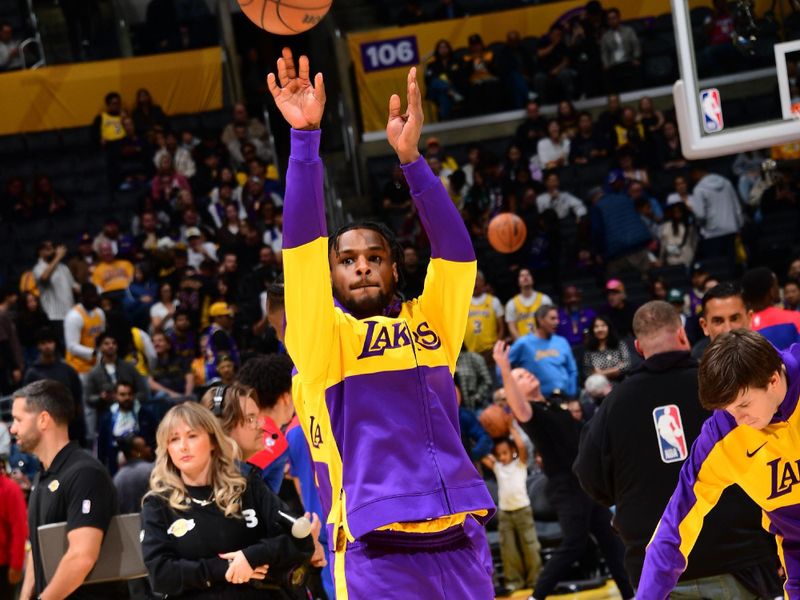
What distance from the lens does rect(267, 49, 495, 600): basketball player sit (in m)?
3.68

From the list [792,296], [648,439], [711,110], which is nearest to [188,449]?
[648,439]

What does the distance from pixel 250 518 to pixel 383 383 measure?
154 centimetres

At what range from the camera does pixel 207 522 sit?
5.01 metres

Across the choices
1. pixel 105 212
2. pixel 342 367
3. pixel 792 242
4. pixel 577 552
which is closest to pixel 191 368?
pixel 105 212

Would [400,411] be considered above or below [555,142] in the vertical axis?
below

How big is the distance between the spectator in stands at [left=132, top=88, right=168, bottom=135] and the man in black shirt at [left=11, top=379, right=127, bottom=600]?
12.9m

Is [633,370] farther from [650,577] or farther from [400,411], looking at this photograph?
[400,411]

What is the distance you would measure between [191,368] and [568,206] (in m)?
5.76

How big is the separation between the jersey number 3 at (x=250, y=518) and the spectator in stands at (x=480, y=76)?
14.1 meters

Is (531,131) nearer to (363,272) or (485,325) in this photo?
(485,325)

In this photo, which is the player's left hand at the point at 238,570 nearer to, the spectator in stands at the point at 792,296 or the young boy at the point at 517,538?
the young boy at the point at 517,538

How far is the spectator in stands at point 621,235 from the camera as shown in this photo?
15.2 m

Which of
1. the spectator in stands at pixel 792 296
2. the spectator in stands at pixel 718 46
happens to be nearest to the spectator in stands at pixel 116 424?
the spectator in stands at pixel 718 46

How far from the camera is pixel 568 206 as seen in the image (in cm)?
1634
